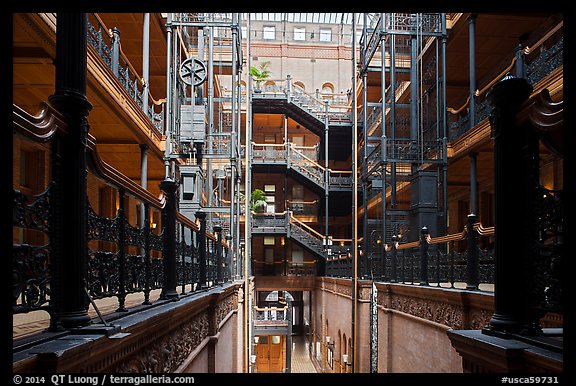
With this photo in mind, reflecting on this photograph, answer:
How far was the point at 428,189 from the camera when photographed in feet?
52.4

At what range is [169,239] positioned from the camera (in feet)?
20.4

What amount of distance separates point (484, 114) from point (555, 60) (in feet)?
12.4

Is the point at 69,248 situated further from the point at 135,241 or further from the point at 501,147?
the point at 501,147

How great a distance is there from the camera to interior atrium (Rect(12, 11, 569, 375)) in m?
3.24

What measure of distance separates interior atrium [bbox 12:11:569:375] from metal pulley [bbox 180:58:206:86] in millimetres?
46

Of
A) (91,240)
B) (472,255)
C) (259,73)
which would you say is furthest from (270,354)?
(91,240)

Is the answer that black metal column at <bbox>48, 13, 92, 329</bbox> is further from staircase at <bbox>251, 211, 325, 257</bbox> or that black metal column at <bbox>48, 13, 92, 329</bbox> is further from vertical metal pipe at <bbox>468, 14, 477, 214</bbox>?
staircase at <bbox>251, 211, 325, 257</bbox>

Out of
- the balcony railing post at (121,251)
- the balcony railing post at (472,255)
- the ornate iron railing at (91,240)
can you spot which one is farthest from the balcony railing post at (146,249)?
the balcony railing post at (472,255)

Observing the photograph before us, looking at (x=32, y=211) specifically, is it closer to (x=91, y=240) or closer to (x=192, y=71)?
(x=91, y=240)

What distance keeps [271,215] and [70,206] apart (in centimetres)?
2767

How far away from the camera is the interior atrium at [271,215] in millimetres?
3238

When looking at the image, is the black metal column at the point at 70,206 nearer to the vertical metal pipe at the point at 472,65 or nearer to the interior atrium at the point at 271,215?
the interior atrium at the point at 271,215

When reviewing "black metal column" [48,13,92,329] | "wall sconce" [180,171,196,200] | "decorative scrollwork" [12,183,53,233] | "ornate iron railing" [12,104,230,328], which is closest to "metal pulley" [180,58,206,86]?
"wall sconce" [180,171,196,200]

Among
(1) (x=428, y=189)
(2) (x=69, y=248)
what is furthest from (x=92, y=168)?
(1) (x=428, y=189)
